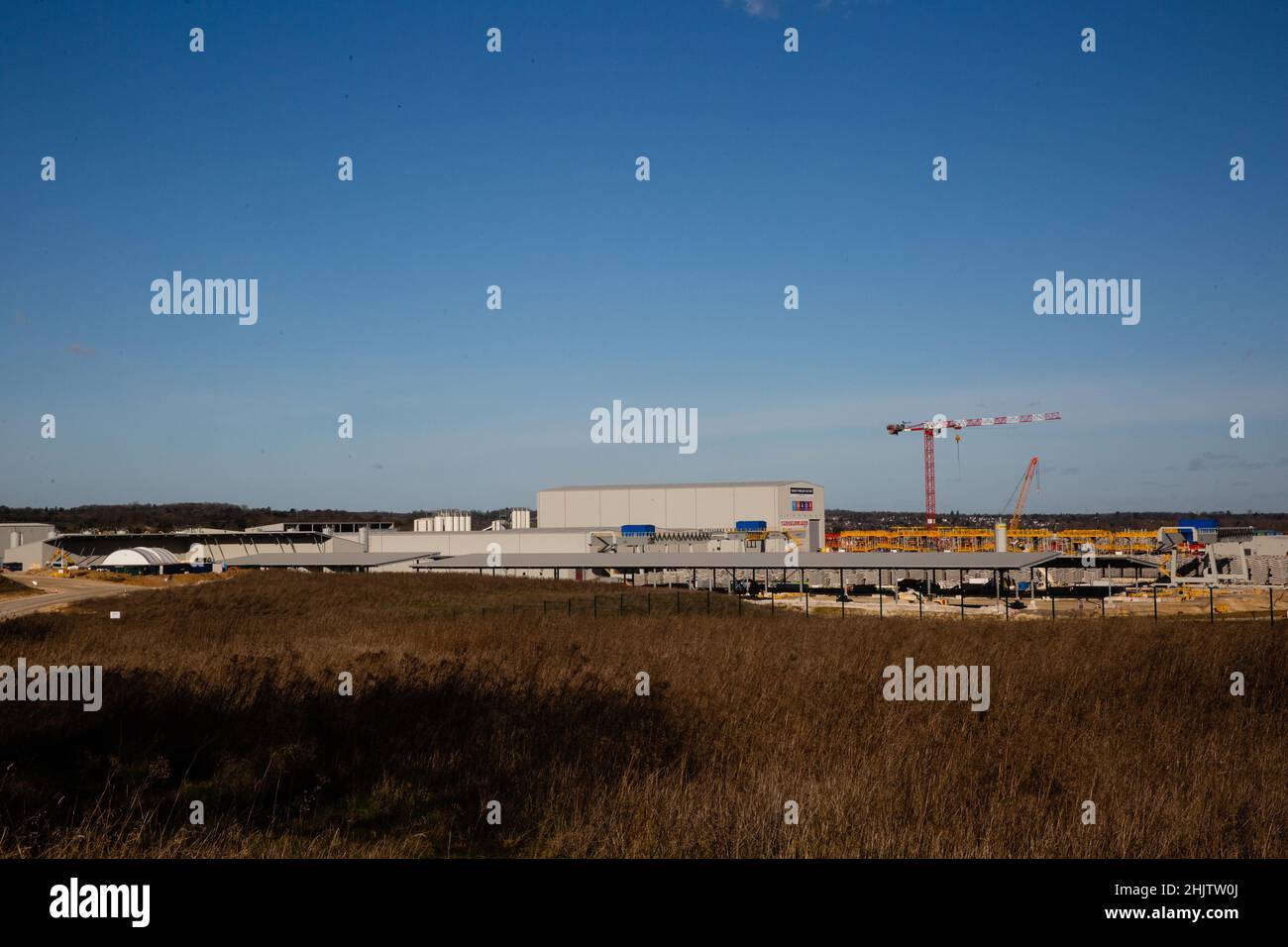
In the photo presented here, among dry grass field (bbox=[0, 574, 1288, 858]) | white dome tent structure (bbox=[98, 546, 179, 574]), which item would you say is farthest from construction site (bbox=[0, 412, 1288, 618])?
dry grass field (bbox=[0, 574, 1288, 858])

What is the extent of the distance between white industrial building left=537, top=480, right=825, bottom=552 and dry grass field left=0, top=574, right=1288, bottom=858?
8432 centimetres

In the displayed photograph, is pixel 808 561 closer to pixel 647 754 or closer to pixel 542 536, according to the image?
pixel 542 536

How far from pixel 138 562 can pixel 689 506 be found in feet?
186

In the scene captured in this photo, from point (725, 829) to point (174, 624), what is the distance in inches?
926

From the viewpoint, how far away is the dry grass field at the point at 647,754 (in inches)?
300

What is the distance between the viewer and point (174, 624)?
2622 centimetres

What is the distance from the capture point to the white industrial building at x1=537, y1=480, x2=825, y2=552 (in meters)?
103

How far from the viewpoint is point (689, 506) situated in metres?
107

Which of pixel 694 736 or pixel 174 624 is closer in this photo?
pixel 694 736

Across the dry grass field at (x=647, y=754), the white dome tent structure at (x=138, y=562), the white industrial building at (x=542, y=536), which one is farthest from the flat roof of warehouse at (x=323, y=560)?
the dry grass field at (x=647, y=754)

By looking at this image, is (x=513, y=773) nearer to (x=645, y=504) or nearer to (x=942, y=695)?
(x=942, y=695)
